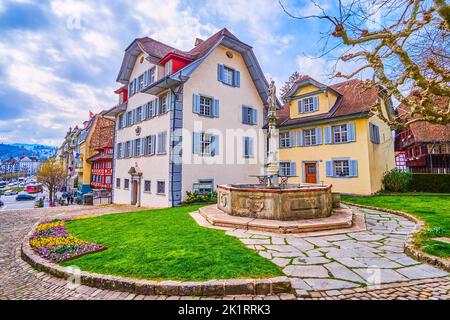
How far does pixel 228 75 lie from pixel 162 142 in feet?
24.3

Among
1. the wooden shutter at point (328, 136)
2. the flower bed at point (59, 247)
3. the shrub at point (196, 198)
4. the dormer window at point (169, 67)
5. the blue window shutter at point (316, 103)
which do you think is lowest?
the flower bed at point (59, 247)

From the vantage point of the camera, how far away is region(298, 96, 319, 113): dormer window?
19391 millimetres

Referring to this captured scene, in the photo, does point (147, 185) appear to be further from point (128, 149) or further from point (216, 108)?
point (216, 108)

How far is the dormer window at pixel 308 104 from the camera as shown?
19.4m

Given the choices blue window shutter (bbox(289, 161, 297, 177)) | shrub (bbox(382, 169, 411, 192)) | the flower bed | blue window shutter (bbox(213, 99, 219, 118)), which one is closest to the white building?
blue window shutter (bbox(213, 99, 219, 118))

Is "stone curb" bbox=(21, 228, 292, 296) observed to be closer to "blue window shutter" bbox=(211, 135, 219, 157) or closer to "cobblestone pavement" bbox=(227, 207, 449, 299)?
"cobblestone pavement" bbox=(227, 207, 449, 299)

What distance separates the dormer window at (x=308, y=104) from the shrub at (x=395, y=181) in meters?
7.64

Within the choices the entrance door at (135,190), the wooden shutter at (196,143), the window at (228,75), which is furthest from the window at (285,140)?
the entrance door at (135,190)

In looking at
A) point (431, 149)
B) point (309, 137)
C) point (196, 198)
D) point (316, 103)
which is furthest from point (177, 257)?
point (431, 149)

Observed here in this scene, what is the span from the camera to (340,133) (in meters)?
17.8

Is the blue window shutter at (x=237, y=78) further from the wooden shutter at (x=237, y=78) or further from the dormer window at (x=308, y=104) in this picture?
the dormer window at (x=308, y=104)

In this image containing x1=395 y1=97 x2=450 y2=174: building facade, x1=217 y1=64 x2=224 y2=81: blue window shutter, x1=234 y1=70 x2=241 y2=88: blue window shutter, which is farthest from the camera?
x1=395 y1=97 x2=450 y2=174: building facade

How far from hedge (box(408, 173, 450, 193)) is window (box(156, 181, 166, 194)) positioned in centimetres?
1946
